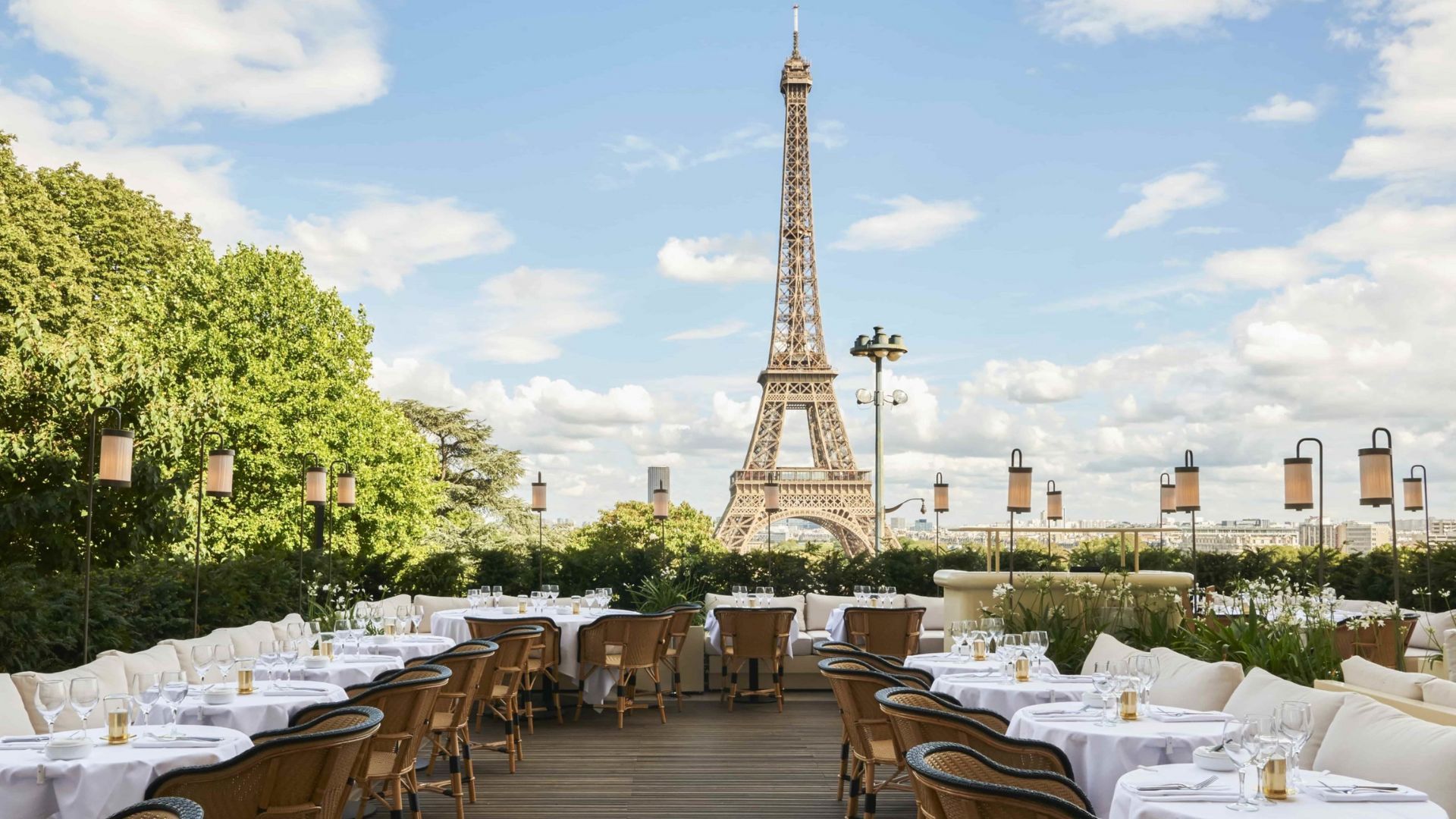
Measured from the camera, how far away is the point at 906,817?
5809 mm

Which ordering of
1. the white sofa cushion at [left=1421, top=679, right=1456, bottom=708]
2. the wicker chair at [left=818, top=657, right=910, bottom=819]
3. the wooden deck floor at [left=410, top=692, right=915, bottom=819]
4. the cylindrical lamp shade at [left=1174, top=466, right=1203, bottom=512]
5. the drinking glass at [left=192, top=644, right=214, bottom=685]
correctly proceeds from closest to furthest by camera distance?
1. the white sofa cushion at [left=1421, top=679, right=1456, bottom=708]
2. the drinking glass at [left=192, top=644, right=214, bottom=685]
3. the wicker chair at [left=818, top=657, right=910, bottom=819]
4. the wooden deck floor at [left=410, top=692, right=915, bottom=819]
5. the cylindrical lamp shade at [left=1174, top=466, right=1203, bottom=512]

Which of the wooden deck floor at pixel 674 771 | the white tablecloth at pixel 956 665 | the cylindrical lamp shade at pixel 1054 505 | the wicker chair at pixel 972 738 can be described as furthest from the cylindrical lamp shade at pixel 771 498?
the wicker chair at pixel 972 738

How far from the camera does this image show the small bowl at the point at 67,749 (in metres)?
3.46

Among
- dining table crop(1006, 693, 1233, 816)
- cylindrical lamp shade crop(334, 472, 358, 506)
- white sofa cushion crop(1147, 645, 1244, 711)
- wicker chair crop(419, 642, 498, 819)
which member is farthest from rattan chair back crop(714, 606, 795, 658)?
dining table crop(1006, 693, 1233, 816)

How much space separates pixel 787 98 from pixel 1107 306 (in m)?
15.2

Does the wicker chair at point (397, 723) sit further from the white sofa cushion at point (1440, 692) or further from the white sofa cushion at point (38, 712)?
the white sofa cushion at point (1440, 692)

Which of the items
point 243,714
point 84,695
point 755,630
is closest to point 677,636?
point 755,630

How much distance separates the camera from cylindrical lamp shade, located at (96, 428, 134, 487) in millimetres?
7043

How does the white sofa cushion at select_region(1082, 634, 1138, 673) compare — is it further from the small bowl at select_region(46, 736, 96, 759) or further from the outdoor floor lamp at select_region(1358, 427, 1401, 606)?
the small bowl at select_region(46, 736, 96, 759)

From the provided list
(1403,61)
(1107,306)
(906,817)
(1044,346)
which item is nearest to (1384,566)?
(1107,306)

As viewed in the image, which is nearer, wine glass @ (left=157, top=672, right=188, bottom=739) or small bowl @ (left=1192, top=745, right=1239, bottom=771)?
small bowl @ (left=1192, top=745, right=1239, bottom=771)

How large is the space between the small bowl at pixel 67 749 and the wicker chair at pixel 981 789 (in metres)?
2.58

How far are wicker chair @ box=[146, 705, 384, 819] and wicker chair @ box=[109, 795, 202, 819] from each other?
0.59 m

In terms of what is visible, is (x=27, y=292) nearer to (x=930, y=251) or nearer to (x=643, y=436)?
(x=930, y=251)
